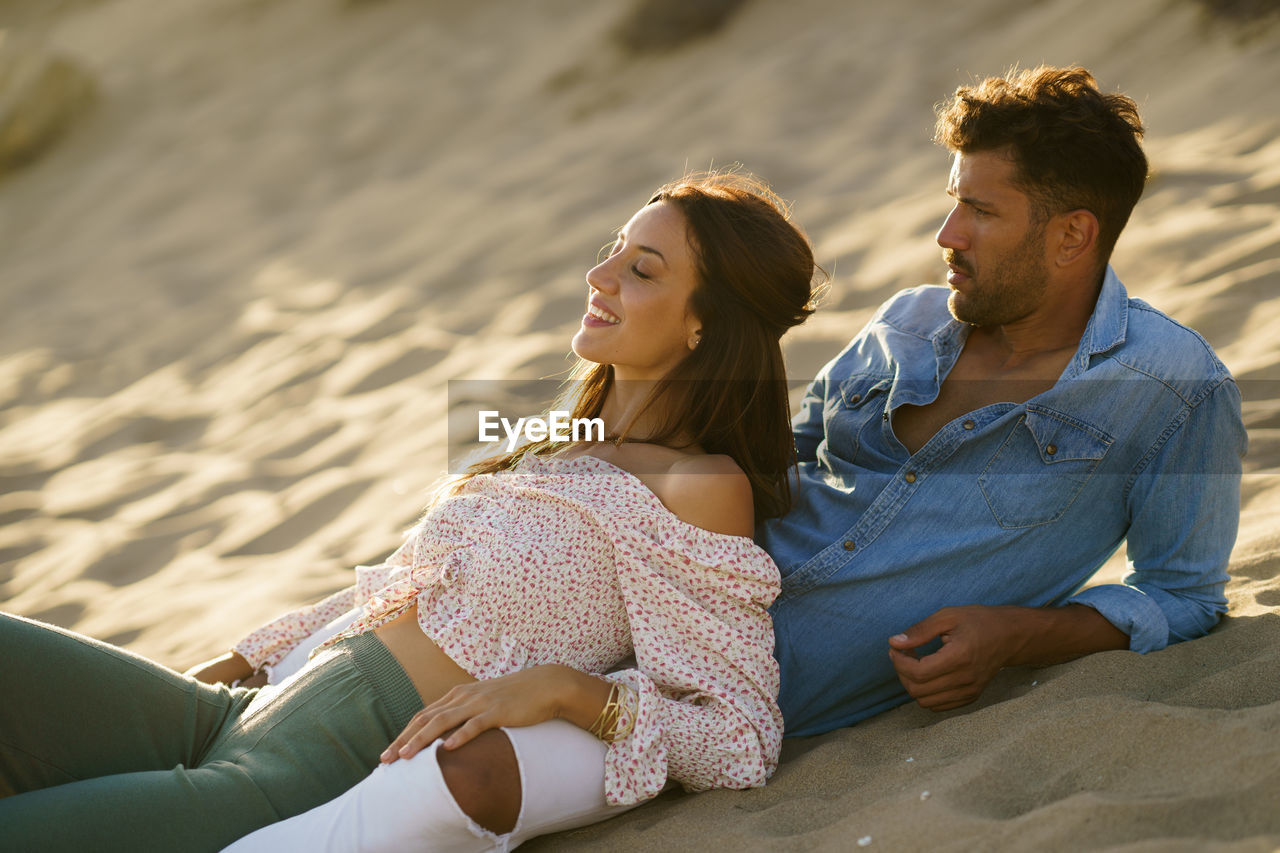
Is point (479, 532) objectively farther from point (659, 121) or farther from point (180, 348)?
point (659, 121)

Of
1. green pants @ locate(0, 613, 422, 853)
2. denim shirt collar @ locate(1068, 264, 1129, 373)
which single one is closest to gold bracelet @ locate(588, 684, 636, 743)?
green pants @ locate(0, 613, 422, 853)

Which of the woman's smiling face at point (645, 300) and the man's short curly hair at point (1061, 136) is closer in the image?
the woman's smiling face at point (645, 300)

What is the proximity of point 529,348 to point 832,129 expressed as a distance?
325cm

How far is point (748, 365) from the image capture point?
268 centimetres

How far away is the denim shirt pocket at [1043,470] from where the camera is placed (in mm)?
2543

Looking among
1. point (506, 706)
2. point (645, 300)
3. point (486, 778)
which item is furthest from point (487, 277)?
point (486, 778)

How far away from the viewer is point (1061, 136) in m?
2.76

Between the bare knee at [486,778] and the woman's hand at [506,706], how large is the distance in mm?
22

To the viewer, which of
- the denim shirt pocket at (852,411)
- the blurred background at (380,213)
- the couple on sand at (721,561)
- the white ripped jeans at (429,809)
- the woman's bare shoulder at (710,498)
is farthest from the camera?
the blurred background at (380,213)

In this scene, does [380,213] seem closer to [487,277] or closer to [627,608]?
[487,277]

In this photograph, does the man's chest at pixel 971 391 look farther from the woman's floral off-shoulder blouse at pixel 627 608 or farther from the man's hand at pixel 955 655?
the woman's floral off-shoulder blouse at pixel 627 608

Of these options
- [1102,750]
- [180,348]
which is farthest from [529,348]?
[1102,750]

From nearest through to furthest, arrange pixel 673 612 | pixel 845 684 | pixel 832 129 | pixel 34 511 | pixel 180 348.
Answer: pixel 673 612, pixel 845 684, pixel 34 511, pixel 180 348, pixel 832 129

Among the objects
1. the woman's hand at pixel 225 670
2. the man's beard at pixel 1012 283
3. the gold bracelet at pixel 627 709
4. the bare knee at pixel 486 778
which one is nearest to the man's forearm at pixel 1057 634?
the man's beard at pixel 1012 283
